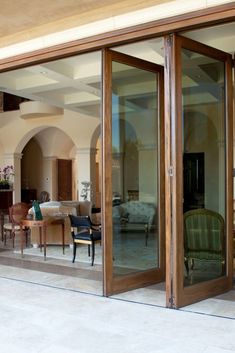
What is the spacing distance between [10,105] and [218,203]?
961 cm

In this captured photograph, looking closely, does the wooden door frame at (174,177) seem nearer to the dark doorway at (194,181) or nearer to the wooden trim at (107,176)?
the dark doorway at (194,181)

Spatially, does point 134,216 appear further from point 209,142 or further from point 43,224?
point 43,224

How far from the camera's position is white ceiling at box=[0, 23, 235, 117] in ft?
16.2

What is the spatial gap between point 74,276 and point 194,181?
221cm

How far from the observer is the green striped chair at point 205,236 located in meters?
4.64

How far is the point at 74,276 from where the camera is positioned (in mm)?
5457

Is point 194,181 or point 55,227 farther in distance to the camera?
point 55,227

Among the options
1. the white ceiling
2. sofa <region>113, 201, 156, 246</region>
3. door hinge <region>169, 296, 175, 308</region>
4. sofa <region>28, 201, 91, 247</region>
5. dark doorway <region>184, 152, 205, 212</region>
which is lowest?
door hinge <region>169, 296, 175, 308</region>

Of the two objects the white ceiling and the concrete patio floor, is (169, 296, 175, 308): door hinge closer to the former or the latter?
the concrete patio floor

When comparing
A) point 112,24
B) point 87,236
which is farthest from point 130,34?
point 87,236

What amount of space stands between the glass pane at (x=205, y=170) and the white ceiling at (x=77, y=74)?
59 centimetres

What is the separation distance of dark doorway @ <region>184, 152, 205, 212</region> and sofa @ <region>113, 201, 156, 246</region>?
77 cm

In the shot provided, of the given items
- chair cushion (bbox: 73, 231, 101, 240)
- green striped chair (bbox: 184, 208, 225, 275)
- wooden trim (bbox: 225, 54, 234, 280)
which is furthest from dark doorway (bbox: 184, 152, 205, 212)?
chair cushion (bbox: 73, 231, 101, 240)

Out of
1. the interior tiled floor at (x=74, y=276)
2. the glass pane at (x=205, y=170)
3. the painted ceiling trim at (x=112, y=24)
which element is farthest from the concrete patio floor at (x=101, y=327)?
the painted ceiling trim at (x=112, y=24)
